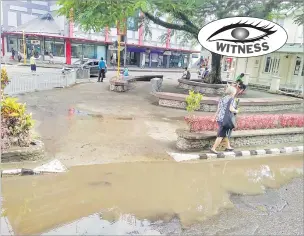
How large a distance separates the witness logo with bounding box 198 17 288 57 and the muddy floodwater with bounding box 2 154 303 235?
10.6ft

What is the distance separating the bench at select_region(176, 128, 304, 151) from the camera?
717 cm

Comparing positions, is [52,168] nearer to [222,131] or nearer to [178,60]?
[222,131]

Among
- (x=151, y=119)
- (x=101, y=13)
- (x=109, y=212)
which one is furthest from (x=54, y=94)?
(x=109, y=212)

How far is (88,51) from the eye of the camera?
3856cm

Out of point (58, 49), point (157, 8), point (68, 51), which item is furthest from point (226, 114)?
point (58, 49)

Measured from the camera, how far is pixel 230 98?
680 cm

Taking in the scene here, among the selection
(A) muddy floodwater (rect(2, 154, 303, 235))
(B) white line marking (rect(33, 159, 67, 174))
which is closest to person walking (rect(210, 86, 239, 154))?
(A) muddy floodwater (rect(2, 154, 303, 235))

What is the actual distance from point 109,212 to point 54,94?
35.8 ft

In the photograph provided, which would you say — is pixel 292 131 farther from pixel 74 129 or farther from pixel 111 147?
pixel 74 129

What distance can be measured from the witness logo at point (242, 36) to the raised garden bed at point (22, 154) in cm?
522

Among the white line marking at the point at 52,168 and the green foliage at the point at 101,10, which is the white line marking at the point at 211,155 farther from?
the green foliage at the point at 101,10

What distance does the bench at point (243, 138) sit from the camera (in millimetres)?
7169

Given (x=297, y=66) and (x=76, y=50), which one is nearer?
(x=297, y=66)

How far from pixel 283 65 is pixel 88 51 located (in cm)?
2455
